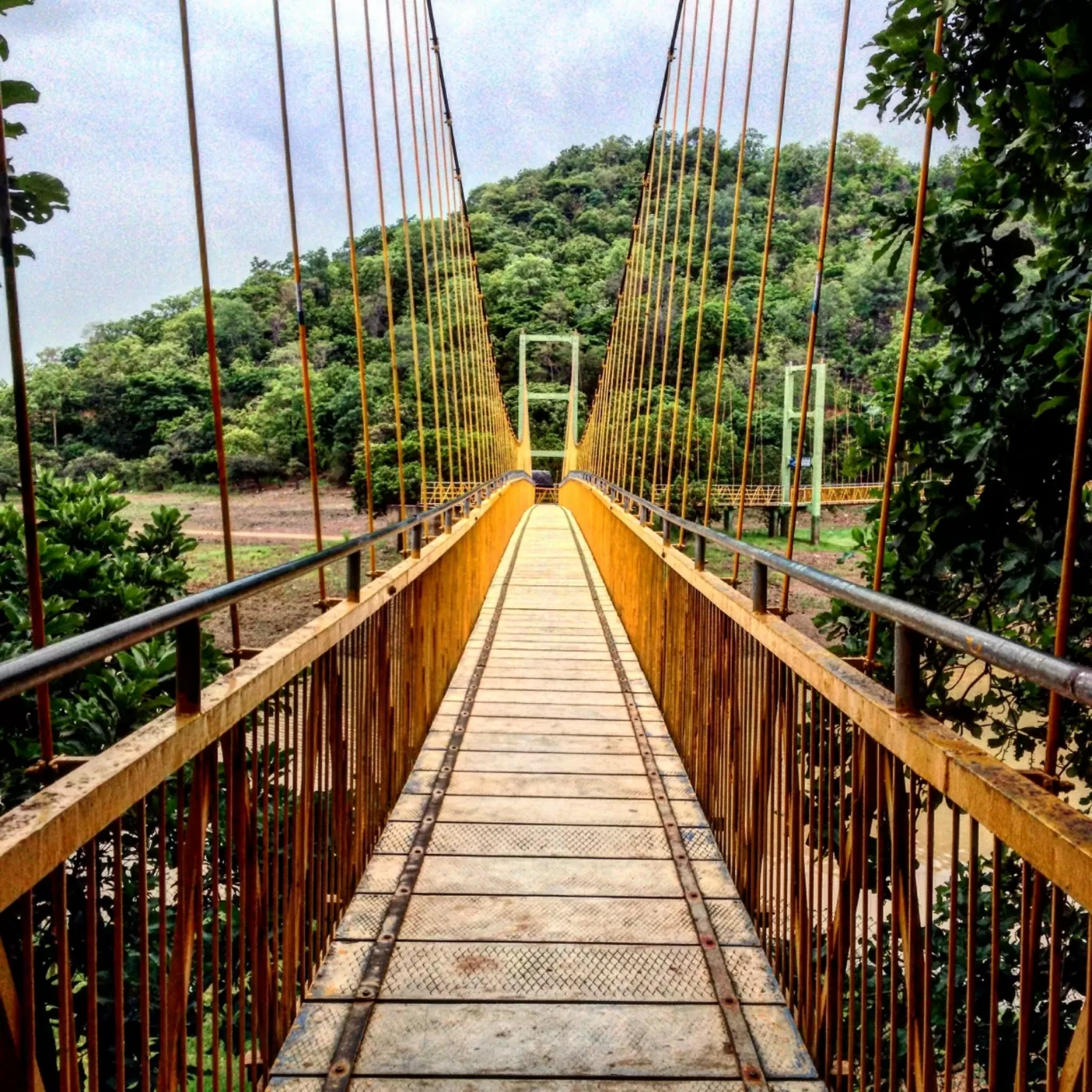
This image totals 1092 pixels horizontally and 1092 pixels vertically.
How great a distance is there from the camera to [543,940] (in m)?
1.99

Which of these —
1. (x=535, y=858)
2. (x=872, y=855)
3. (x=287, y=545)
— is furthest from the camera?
→ (x=287, y=545)

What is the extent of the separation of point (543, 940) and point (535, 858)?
1.36 ft

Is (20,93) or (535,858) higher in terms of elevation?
(20,93)

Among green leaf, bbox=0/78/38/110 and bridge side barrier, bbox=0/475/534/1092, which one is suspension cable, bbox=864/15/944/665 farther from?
green leaf, bbox=0/78/38/110

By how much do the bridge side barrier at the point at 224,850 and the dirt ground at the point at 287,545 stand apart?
7208 mm

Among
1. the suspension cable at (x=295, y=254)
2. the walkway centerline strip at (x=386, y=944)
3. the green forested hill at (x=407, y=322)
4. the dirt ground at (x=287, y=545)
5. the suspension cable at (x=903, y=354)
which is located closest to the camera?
the walkway centerline strip at (x=386, y=944)

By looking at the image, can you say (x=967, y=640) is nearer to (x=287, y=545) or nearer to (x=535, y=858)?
(x=535, y=858)

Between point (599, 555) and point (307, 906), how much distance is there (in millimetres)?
6967

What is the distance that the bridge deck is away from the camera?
1586mm

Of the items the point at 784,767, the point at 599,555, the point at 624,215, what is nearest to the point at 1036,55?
the point at 784,767

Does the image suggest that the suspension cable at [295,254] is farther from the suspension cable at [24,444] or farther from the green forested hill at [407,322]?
the green forested hill at [407,322]

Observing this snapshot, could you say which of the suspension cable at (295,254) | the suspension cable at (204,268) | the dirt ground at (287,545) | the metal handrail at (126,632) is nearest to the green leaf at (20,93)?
the suspension cable at (204,268)

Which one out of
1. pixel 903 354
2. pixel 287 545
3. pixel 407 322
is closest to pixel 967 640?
pixel 903 354

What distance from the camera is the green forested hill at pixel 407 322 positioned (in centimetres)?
1162
